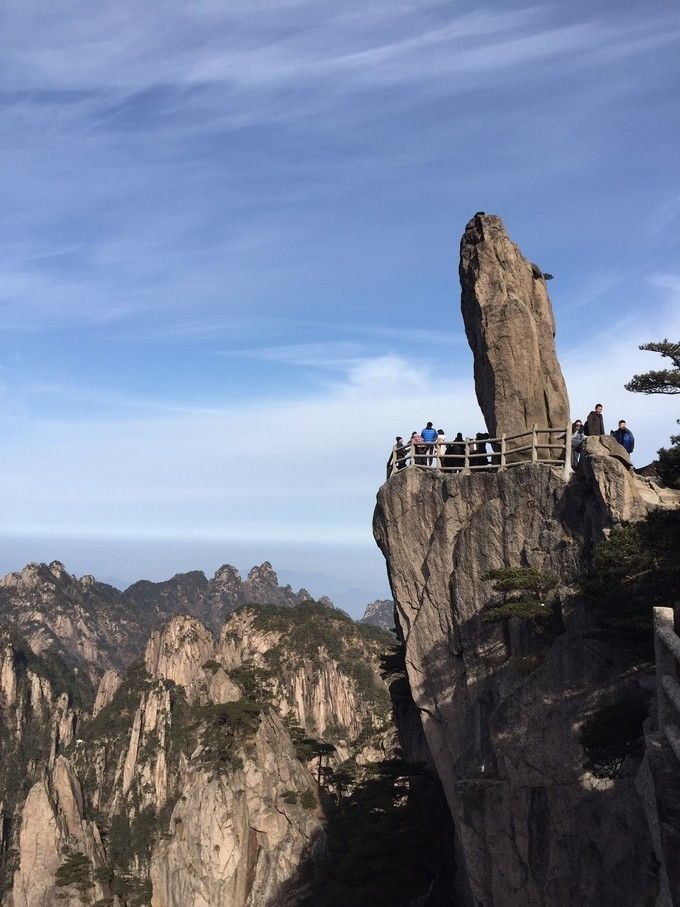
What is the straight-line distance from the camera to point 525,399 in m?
31.7

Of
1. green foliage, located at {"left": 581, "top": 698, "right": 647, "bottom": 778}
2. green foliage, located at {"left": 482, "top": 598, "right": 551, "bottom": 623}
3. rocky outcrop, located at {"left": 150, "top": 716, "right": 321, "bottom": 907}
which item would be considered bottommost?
rocky outcrop, located at {"left": 150, "top": 716, "right": 321, "bottom": 907}

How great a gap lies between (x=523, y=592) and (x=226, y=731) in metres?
34.5

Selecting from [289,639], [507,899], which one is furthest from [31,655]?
[507,899]

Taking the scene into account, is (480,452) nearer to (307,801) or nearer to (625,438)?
(625,438)

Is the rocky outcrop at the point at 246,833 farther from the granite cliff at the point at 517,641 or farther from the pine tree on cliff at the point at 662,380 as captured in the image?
the pine tree on cliff at the point at 662,380

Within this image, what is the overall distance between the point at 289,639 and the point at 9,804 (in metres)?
52.3

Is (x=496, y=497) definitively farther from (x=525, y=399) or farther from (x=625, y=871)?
(x=625, y=871)

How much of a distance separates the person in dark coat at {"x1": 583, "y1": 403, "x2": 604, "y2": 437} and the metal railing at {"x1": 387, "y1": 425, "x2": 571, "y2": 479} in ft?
2.10

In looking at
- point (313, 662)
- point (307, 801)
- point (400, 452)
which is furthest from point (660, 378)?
point (313, 662)

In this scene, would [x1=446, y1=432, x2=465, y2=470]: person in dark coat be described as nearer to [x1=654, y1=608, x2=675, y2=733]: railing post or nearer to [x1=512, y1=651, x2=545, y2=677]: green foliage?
[x1=512, y1=651, x2=545, y2=677]: green foliage

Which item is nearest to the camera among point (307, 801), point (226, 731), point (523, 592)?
point (523, 592)

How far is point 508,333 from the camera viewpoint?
32.0 meters

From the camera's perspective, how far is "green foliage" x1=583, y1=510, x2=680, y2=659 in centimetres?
1881

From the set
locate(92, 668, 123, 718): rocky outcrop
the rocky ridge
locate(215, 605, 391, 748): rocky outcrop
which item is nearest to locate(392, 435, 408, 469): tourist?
the rocky ridge
